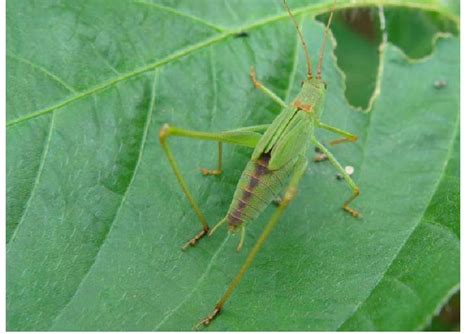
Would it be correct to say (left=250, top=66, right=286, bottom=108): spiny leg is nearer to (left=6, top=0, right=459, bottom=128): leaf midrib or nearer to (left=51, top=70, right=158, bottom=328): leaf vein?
(left=6, top=0, right=459, bottom=128): leaf midrib

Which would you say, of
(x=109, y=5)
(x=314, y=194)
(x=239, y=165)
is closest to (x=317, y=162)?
(x=314, y=194)

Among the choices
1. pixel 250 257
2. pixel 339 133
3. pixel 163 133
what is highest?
pixel 163 133

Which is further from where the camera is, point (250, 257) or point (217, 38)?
point (217, 38)

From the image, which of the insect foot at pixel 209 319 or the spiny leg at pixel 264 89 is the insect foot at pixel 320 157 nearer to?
the spiny leg at pixel 264 89

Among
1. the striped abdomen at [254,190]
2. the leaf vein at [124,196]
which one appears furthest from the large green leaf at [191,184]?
the striped abdomen at [254,190]

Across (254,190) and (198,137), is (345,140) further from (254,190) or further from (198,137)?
(198,137)

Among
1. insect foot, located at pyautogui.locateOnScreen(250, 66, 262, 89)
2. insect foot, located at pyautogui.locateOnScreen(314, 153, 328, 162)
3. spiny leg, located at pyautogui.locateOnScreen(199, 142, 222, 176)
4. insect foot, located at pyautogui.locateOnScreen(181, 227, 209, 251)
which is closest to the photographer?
insect foot, located at pyautogui.locateOnScreen(181, 227, 209, 251)

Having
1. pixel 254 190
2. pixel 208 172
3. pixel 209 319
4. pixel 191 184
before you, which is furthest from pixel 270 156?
pixel 209 319

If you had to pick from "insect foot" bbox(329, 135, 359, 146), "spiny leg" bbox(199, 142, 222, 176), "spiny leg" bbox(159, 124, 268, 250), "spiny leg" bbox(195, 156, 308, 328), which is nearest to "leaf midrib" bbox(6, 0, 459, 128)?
"spiny leg" bbox(159, 124, 268, 250)
